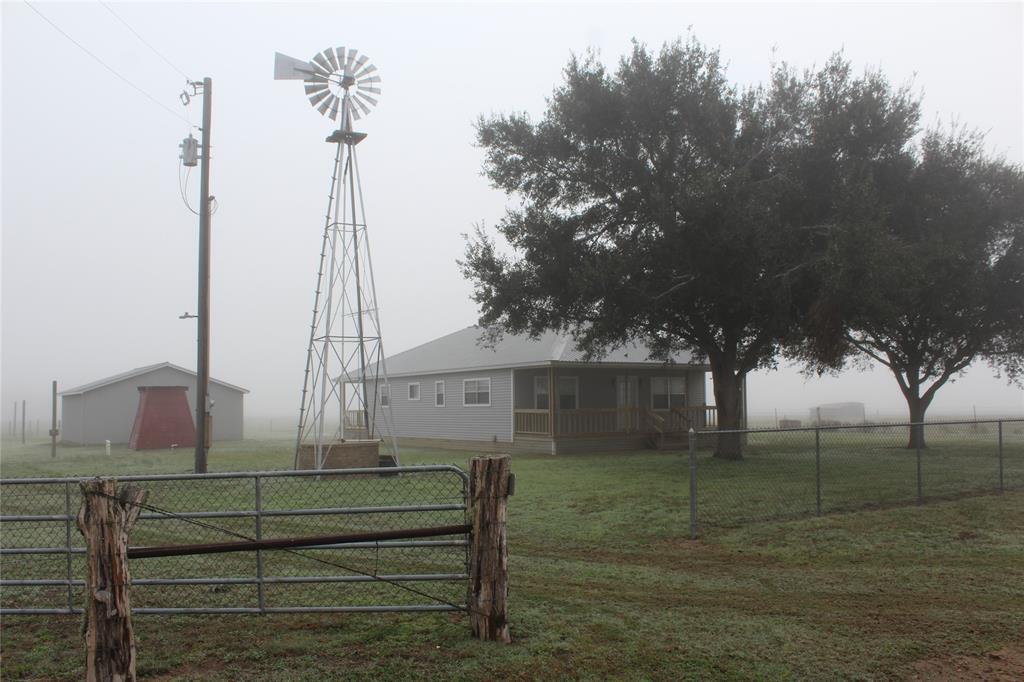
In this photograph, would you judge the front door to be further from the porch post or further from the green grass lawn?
the green grass lawn

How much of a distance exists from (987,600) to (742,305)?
466 inches

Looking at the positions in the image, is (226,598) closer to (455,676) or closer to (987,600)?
(455,676)

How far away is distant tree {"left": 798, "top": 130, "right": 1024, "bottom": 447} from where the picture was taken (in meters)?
16.3

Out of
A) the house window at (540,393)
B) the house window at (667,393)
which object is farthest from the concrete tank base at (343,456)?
the house window at (667,393)

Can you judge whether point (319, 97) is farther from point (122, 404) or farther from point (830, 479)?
point (122, 404)

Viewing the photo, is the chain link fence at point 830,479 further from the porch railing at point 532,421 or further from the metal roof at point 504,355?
the metal roof at point 504,355

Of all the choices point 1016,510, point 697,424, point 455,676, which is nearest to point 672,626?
point 455,676

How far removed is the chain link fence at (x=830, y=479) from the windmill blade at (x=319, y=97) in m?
11.0

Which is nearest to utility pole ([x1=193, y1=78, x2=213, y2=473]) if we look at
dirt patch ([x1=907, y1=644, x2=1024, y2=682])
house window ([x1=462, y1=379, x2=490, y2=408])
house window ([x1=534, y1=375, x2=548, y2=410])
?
house window ([x1=462, y1=379, x2=490, y2=408])

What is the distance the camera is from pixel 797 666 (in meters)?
5.32

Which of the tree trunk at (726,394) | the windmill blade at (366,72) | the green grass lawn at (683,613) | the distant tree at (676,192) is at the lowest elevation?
the green grass lawn at (683,613)

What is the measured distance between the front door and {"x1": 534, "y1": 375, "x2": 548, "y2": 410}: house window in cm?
250

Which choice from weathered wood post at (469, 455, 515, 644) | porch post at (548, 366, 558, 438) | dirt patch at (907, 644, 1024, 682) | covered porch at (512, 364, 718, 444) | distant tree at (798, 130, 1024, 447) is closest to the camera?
dirt patch at (907, 644, 1024, 682)

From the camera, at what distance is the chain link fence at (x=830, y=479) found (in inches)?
443
